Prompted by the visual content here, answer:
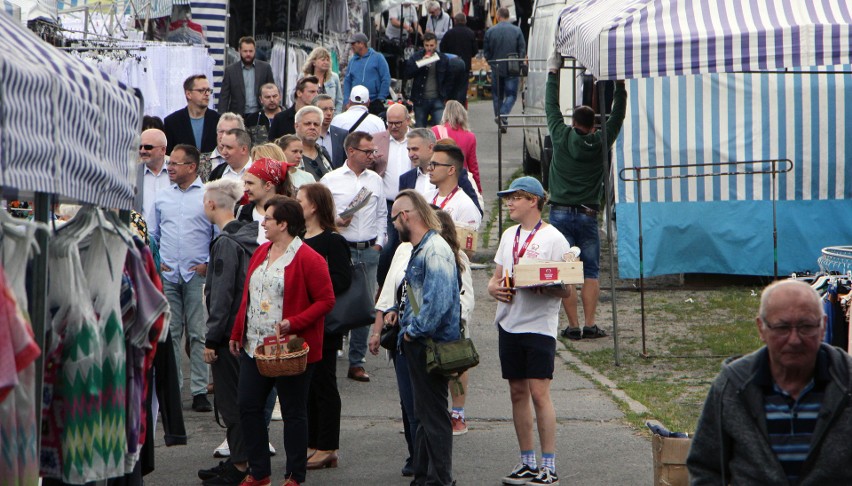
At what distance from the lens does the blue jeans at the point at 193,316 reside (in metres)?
8.60

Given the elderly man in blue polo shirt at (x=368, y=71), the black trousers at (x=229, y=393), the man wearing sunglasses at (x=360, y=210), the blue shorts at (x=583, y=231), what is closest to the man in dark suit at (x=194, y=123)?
the man wearing sunglasses at (x=360, y=210)

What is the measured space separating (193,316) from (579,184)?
12.6ft

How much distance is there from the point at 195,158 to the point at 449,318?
2.80m

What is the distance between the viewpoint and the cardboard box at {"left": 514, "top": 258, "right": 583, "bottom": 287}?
6996mm

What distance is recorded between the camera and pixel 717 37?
28.1 ft

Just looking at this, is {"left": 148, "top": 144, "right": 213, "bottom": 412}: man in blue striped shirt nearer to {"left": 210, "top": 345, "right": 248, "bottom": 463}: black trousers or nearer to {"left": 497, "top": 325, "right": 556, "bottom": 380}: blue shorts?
{"left": 210, "top": 345, "right": 248, "bottom": 463}: black trousers

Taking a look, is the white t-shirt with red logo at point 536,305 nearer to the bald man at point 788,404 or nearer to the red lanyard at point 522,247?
the red lanyard at point 522,247

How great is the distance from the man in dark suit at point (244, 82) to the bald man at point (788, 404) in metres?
12.0

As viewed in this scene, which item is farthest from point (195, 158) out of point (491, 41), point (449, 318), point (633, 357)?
point (491, 41)

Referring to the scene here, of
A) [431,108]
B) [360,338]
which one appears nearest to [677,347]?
[360,338]

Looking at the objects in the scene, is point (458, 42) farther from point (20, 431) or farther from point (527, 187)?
point (20, 431)

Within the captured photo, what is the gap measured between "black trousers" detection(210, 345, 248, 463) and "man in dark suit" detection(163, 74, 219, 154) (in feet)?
14.8

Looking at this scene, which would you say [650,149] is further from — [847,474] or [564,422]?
[847,474]

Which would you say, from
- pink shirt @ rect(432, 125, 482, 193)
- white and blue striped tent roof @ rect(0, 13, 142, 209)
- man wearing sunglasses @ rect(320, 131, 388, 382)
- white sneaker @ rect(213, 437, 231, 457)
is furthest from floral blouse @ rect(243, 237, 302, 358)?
pink shirt @ rect(432, 125, 482, 193)
